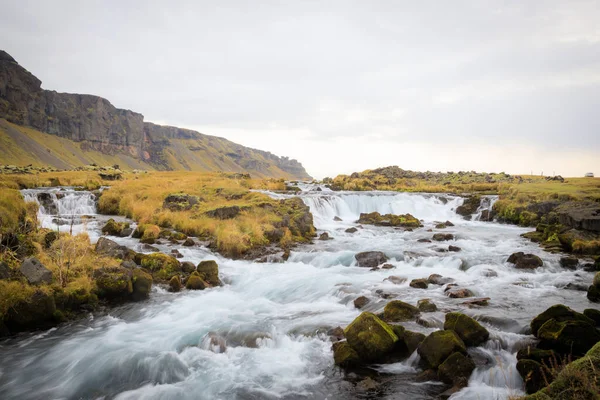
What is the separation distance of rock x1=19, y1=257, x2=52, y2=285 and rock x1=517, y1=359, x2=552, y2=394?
11692mm

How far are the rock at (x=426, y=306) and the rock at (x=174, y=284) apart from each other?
26.9 ft

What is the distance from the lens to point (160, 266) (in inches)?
553

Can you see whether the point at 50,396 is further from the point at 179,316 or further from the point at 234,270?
the point at 234,270

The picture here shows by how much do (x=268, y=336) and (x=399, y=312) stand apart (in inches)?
146

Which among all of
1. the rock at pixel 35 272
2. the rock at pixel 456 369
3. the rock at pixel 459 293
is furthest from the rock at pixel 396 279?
the rock at pixel 35 272

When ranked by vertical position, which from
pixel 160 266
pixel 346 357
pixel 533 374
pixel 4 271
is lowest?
pixel 346 357

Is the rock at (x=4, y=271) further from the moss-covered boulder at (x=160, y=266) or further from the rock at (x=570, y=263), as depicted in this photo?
the rock at (x=570, y=263)

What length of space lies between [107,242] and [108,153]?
192 m

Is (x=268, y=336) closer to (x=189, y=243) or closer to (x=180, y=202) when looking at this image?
(x=189, y=243)

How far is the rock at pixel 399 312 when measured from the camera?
986cm

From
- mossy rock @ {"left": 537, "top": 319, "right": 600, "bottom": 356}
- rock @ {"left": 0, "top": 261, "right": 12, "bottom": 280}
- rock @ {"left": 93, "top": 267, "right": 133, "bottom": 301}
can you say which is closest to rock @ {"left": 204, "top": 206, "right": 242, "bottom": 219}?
rock @ {"left": 93, "top": 267, "right": 133, "bottom": 301}

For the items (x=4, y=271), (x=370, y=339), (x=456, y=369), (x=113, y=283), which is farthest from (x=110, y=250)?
(x=456, y=369)

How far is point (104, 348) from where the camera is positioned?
8.95 meters

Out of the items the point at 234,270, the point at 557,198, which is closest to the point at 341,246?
the point at 234,270
